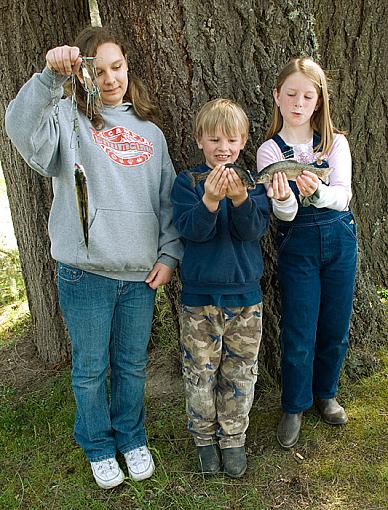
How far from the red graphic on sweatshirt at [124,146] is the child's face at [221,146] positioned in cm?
32

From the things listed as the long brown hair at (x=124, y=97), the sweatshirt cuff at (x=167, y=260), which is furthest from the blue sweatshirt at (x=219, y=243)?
the long brown hair at (x=124, y=97)

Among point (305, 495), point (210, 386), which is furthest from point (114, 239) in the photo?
point (305, 495)

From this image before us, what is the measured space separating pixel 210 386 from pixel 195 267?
708 mm

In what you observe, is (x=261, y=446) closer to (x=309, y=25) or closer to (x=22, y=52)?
(x=309, y=25)

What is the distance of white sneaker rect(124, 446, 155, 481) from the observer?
3.33 m

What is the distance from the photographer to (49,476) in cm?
353

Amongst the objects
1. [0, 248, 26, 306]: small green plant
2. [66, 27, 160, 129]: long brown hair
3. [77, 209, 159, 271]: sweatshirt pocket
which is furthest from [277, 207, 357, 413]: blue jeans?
[0, 248, 26, 306]: small green plant

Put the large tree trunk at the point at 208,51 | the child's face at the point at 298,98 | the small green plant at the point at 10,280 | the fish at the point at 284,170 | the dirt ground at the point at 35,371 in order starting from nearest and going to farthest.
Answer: the fish at the point at 284,170 → the child's face at the point at 298,98 → the large tree trunk at the point at 208,51 → the dirt ground at the point at 35,371 → the small green plant at the point at 10,280

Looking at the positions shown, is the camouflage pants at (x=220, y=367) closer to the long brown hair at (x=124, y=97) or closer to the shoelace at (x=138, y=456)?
the shoelace at (x=138, y=456)

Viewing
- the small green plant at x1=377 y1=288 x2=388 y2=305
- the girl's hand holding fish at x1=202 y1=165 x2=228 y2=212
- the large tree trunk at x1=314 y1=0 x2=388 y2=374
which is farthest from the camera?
the small green plant at x1=377 y1=288 x2=388 y2=305

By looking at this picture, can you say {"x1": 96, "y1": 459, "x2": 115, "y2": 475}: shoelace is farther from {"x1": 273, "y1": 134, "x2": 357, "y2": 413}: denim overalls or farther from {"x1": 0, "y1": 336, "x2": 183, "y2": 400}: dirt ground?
{"x1": 273, "y1": 134, "x2": 357, "y2": 413}: denim overalls

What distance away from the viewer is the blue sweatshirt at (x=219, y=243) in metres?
2.88

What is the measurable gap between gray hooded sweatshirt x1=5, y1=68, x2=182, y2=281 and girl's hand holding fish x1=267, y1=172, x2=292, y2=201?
64cm

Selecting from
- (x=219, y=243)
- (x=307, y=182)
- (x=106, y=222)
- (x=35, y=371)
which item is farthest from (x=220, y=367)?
(x=35, y=371)
